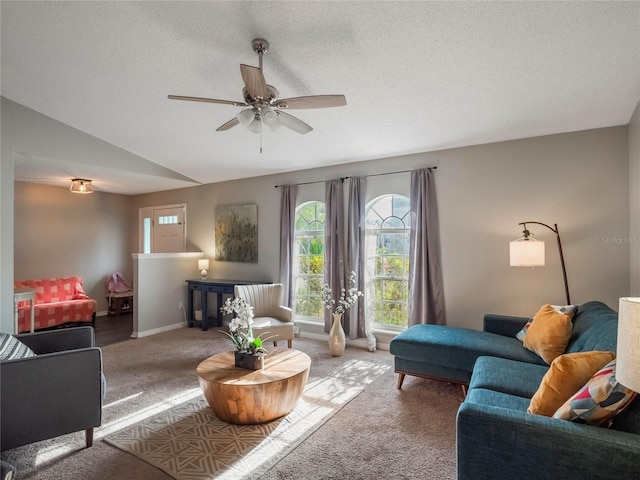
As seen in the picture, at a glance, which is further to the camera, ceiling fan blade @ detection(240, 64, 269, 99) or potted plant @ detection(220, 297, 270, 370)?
potted plant @ detection(220, 297, 270, 370)

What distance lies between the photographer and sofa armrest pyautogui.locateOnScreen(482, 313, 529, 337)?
3186 mm

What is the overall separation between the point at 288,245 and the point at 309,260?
392mm

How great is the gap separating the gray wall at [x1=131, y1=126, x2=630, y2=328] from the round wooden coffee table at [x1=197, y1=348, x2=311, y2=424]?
227 cm

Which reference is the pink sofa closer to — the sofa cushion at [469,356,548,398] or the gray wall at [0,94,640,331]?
the gray wall at [0,94,640,331]

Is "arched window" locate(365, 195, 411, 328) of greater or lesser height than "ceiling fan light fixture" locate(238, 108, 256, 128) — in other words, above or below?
below

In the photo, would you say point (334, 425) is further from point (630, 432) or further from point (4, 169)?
point (4, 169)

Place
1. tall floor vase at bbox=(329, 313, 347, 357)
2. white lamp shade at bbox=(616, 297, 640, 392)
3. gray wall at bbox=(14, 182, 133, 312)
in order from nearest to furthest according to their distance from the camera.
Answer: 1. white lamp shade at bbox=(616, 297, 640, 392)
2. tall floor vase at bbox=(329, 313, 347, 357)
3. gray wall at bbox=(14, 182, 133, 312)

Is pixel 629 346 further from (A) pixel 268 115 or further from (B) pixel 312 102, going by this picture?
(A) pixel 268 115

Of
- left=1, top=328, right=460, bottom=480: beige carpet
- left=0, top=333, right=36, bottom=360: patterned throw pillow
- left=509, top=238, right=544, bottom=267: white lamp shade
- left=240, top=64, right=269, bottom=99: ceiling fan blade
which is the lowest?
left=1, top=328, right=460, bottom=480: beige carpet

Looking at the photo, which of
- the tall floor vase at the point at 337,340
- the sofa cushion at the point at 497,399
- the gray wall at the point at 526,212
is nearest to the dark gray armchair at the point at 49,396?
the sofa cushion at the point at 497,399

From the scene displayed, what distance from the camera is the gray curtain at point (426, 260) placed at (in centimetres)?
397

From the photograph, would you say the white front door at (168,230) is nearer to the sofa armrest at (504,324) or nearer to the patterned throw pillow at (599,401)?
the sofa armrest at (504,324)

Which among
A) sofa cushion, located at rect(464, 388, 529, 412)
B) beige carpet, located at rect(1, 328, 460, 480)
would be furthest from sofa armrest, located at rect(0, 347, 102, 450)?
sofa cushion, located at rect(464, 388, 529, 412)

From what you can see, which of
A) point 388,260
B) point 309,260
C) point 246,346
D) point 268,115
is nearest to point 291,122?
point 268,115
